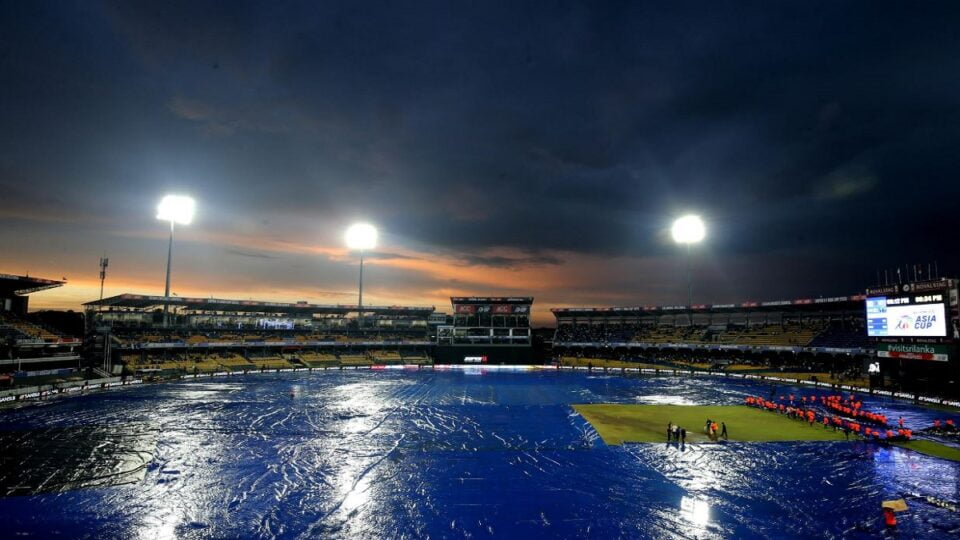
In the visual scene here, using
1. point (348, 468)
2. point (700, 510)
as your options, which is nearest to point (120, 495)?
point (348, 468)

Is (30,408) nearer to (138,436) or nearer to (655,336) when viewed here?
(138,436)

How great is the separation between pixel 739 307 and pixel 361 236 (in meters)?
70.3

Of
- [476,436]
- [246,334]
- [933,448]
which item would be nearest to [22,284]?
[246,334]

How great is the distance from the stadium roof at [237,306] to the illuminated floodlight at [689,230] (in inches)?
2051

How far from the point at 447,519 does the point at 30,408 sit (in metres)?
43.5

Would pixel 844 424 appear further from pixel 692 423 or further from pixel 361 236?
pixel 361 236

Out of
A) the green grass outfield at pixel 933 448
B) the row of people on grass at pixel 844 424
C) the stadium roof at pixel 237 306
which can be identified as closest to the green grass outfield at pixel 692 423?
the row of people on grass at pixel 844 424

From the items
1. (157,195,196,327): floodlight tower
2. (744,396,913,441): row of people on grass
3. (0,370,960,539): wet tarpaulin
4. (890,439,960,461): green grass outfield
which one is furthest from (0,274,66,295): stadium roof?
(890,439,960,461): green grass outfield

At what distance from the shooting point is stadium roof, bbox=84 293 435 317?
223ft

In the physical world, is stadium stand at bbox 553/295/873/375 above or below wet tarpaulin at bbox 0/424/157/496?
above

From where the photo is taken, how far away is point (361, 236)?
8350 centimetres

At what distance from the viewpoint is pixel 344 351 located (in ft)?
295

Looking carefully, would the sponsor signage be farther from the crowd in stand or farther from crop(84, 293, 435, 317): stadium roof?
crop(84, 293, 435, 317): stadium roof

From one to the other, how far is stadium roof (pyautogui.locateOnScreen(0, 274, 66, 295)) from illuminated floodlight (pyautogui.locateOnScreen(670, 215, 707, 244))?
9323 centimetres
